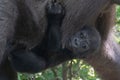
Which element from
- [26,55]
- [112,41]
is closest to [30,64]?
[26,55]

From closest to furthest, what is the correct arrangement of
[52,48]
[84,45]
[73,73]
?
[84,45] → [52,48] → [73,73]

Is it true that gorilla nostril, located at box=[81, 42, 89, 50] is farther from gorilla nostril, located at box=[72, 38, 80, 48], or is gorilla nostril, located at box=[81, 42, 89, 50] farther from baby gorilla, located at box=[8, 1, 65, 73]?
baby gorilla, located at box=[8, 1, 65, 73]

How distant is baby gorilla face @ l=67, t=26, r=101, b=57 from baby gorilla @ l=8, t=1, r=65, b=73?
0.14 metres

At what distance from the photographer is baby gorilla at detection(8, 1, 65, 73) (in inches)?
Result: 191

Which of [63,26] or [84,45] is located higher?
[63,26]

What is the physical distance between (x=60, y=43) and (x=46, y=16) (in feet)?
0.83

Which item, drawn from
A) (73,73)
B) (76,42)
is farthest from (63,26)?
(73,73)

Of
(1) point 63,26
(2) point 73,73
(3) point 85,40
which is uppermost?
(1) point 63,26

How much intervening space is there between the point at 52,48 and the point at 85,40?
296 mm

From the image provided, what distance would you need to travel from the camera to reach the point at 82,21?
188 inches

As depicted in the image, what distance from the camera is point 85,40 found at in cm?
485

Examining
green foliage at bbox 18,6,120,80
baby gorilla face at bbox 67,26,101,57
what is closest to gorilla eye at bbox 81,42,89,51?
baby gorilla face at bbox 67,26,101,57

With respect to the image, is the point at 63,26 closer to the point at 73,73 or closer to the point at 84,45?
the point at 84,45

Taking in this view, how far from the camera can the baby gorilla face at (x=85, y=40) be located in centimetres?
482
